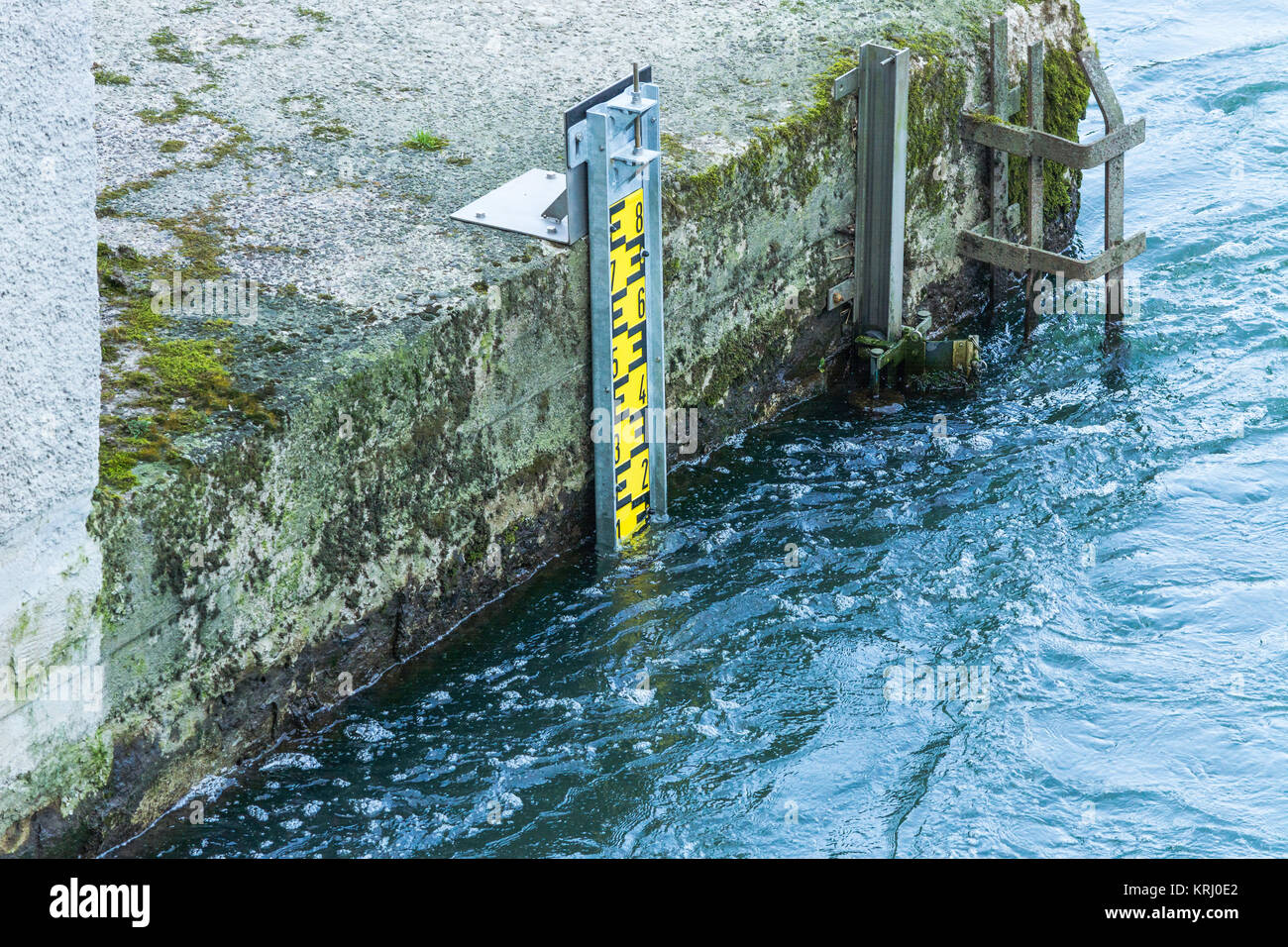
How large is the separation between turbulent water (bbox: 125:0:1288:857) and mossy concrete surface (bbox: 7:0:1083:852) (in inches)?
16.4

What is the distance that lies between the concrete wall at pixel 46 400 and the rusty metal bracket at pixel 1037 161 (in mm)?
6642

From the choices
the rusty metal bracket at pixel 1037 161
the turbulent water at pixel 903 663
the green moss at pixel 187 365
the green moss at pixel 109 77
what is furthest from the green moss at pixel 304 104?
the rusty metal bracket at pixel 1037 161

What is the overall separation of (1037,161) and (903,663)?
4.30 m

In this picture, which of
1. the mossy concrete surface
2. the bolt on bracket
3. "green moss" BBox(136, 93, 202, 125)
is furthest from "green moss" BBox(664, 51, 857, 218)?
"green moss" BBox(136, 93, 202, 125)

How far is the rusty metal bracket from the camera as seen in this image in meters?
10.3

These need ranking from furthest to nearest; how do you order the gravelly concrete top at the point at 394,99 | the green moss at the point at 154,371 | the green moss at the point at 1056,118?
the green moss at the point at 1056,118
the gravelly concrete top at the point at 394,99
the green moss at the point at 154,371

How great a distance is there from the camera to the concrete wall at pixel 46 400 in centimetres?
521

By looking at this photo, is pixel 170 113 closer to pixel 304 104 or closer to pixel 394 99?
pixel 304 104

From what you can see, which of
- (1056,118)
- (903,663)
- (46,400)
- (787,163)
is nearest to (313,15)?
(787,163)

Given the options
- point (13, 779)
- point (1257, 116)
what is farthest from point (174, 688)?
point (1257, 116)

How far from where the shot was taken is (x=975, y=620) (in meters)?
8.12

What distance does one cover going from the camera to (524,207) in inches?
330

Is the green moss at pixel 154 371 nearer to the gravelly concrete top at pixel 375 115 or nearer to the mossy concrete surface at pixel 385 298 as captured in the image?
the mossy concrete surface at pixel 385 298

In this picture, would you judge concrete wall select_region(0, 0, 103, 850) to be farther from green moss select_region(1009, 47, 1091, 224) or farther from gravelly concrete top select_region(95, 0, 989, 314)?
green moss select_region(1009, 47, 1091, 224)
